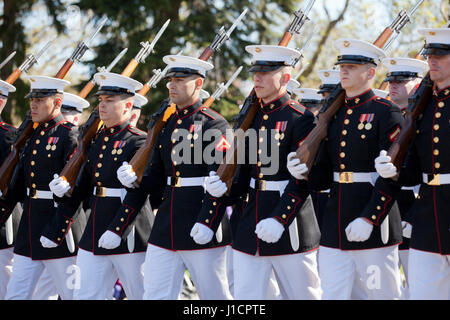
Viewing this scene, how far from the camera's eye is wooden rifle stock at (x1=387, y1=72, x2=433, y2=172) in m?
5.01

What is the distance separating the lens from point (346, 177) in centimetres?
546

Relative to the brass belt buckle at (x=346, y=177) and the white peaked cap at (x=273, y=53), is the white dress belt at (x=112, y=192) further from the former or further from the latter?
the brass belt buckle at (x=346, y=177)

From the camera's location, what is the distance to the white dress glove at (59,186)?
22.3 feet

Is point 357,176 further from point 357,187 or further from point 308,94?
point 308,94

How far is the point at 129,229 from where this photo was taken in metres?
6.44

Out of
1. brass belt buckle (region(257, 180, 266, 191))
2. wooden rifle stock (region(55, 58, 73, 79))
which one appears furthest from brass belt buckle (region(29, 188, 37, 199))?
brass belt buckle (region(257, 180, 266, 191))

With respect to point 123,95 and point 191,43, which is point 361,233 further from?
point 191,43

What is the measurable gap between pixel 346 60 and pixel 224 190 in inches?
52.6

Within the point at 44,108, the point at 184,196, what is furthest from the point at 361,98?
the point at 44,108

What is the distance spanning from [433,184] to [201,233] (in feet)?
5.85

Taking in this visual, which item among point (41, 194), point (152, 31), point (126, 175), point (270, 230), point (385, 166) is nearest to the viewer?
point (385, 166)

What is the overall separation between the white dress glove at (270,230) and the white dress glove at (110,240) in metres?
1.51

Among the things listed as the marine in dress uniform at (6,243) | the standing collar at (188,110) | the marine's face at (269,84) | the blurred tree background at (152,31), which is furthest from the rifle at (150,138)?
the blurred tree background at (152,31)

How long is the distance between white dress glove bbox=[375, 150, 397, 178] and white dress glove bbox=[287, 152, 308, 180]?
1.81 feet
